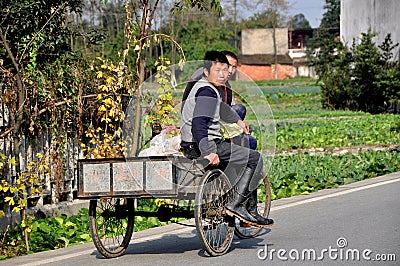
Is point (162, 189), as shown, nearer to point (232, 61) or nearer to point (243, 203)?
point (243, 203)

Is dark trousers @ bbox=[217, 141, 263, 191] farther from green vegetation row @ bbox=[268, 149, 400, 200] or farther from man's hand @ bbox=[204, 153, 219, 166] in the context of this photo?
green vegetation row @ bbox=[268, 149, 400, 200]

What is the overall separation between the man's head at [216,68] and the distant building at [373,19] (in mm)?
38415

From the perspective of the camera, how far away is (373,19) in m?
47.2

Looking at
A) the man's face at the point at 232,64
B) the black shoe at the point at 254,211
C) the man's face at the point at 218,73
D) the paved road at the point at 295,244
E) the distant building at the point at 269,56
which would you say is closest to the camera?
the paved road at the point at 295,244

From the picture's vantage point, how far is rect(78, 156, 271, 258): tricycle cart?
314 inches

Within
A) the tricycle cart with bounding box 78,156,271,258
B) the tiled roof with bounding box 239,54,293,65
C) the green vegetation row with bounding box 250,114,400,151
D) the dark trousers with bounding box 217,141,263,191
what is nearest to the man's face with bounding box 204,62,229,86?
the dark trousers with bounding box 217,141,263,191

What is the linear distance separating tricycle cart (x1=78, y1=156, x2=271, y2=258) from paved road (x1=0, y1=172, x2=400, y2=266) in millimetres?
228

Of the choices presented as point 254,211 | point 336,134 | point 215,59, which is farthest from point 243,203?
point 336,134

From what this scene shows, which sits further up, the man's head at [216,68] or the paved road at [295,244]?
the man's head at [216,68]

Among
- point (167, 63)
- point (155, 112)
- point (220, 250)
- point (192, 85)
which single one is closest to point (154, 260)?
point (220, 250)

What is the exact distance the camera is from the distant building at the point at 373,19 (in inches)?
1802

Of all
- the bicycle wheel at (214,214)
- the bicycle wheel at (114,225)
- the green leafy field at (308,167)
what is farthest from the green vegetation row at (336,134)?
the bicycle wheel at (214,214)

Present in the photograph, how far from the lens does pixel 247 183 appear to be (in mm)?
8789

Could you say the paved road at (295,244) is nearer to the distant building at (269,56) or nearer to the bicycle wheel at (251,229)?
the bicycle wheel at (251,229)
